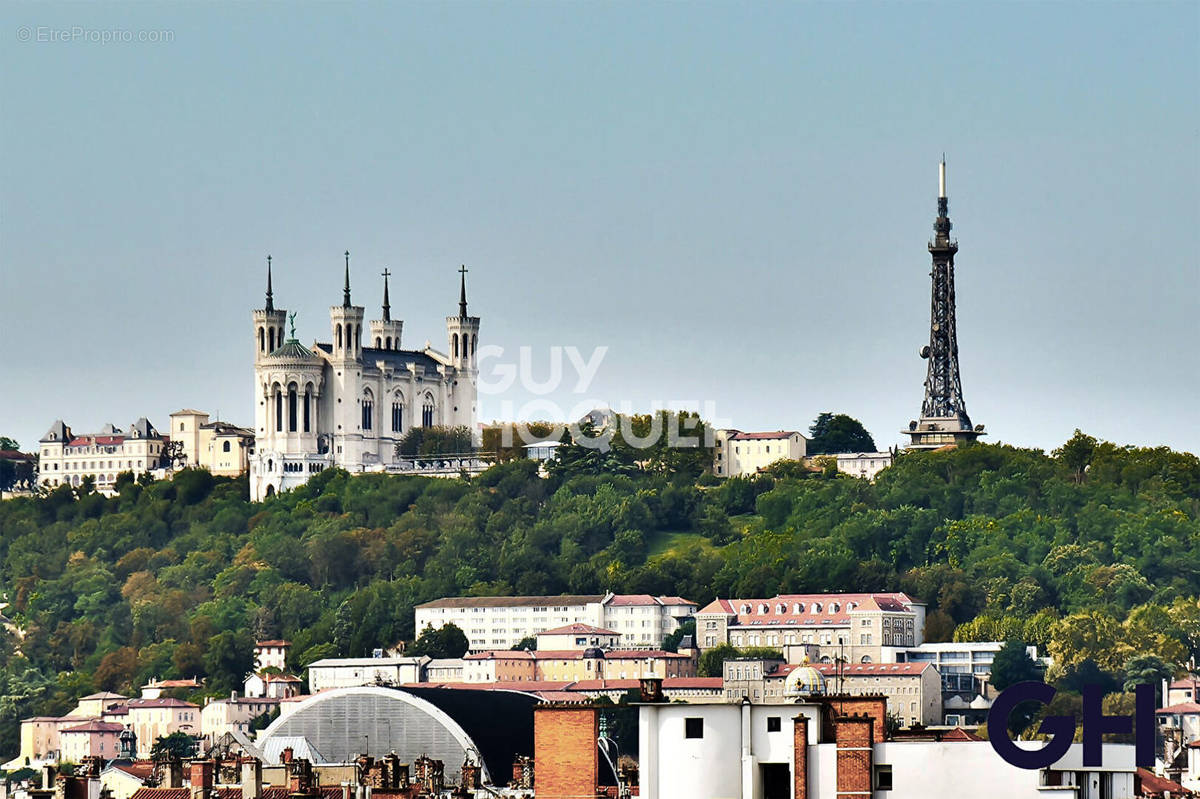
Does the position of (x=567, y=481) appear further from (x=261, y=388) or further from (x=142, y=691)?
(x=142, y=691)

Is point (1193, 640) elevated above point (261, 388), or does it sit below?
below

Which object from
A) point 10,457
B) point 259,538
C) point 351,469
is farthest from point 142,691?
point 10,457

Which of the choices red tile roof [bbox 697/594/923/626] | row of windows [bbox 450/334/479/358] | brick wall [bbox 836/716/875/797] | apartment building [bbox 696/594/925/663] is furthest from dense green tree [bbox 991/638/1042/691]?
brick wall [bbox 836/716/875/797]

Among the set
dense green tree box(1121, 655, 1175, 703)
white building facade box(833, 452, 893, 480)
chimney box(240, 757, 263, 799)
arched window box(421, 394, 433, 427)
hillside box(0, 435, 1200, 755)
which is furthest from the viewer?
arched window box(421, 394, 433, 427)

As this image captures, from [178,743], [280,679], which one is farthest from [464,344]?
[178,743]

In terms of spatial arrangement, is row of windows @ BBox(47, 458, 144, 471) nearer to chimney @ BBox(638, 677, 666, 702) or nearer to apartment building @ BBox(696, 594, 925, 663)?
apartment building @ BBox(696, 594, 925, 663)

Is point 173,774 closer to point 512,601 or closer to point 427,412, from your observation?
point 512,601
